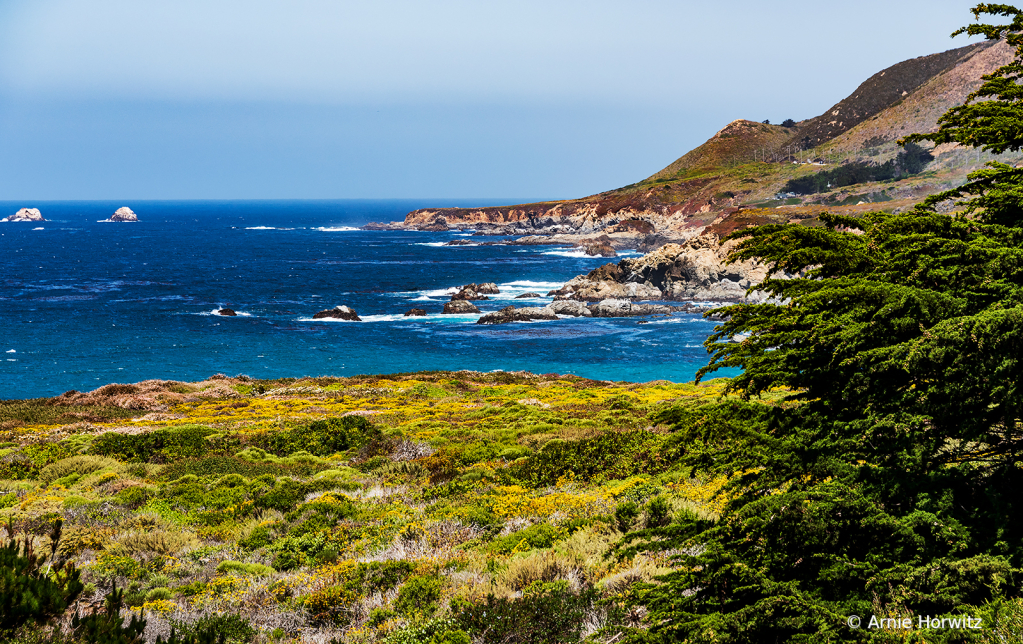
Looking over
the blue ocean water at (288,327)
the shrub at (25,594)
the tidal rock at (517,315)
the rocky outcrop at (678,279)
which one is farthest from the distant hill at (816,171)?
the shrub at (25,594)

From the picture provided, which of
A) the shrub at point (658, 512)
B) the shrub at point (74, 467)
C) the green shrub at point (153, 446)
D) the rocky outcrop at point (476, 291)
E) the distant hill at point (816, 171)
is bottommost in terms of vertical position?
the rocky outcrop at point (476, 291)

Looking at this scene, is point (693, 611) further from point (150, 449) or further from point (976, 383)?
point (150, 449)

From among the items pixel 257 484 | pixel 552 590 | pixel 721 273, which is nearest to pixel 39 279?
pixel 721 273

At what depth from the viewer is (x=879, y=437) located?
6129mm

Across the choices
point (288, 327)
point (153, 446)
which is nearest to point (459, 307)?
point (288, 327)

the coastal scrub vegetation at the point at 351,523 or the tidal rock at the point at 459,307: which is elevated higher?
the coastal scrub vegetation at the point at 351,523

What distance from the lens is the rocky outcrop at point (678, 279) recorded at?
80250 millimetres

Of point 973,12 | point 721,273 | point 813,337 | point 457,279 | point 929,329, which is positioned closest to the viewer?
point 929,329

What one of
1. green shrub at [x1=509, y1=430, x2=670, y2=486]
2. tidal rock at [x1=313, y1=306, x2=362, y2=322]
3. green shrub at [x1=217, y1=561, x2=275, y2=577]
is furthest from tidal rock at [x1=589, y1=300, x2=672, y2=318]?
green shrub at [x1=217, y1=561, x2=275, y2=577]

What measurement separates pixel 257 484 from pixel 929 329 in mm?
13153

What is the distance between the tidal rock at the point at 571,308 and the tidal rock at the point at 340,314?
23283 mm

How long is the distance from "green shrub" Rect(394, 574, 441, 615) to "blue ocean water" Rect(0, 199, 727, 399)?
42729 mm

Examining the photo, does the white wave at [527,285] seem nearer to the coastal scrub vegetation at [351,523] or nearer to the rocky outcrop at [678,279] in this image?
the rocky outcrop at [678,279]

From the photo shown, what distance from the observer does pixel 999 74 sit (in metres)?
7.61
